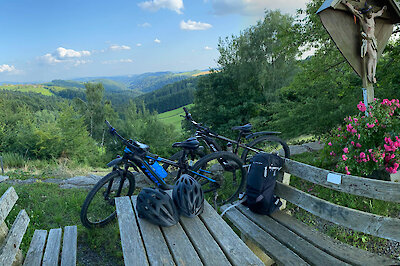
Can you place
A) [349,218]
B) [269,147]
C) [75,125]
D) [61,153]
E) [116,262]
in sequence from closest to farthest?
[349,218], [116,262], [269,147], [61,153], [75,125]

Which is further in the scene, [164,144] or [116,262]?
[164,144]

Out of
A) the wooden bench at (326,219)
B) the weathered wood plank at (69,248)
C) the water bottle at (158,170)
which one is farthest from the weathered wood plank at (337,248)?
the weathered wood plank at (69,248)

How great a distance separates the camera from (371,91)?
14.3 ft

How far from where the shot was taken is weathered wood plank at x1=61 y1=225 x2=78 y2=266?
2.38 m

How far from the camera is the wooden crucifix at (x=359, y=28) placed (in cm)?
402

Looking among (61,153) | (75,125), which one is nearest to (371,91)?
(61,153)

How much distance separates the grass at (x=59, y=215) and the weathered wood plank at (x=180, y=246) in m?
1.64

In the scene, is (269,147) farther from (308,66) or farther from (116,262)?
(116,262)

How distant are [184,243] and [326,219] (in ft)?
4.34

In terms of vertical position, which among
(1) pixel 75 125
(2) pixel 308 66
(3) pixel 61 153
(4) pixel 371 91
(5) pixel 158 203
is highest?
(2) pixel 308 66

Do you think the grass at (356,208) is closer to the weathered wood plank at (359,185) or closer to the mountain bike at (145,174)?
the mountain bike at (145,174)

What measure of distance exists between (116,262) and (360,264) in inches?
109

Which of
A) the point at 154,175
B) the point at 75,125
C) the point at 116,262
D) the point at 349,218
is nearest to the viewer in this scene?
the point at 349,218

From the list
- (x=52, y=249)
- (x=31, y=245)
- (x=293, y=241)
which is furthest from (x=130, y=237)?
(x=293, y=241)
